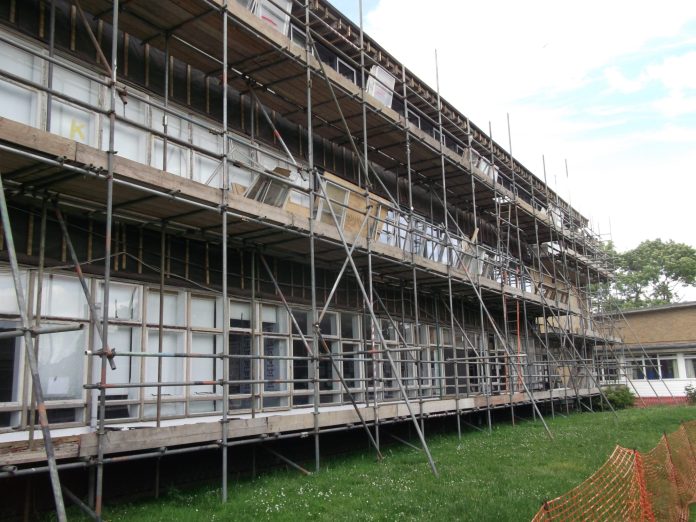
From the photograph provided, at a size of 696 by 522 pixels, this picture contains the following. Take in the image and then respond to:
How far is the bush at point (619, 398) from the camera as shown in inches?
1043

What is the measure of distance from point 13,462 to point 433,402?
9.65m

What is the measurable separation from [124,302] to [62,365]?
1433 millimetres

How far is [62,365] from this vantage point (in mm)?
9383

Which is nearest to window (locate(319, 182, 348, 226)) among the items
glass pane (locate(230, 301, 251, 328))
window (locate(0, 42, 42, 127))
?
glass pane (locate(230, 301, 251, 328))

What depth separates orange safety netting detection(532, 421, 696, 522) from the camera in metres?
7.24

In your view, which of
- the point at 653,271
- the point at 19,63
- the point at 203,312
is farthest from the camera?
the point at 653,271

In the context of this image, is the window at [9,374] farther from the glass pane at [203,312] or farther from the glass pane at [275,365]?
the glass pane at [275,365]

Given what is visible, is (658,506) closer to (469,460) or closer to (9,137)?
(469,460)

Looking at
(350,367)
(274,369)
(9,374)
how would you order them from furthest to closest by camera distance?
1. (350,367)
2. (274,369)
3. (9,374)

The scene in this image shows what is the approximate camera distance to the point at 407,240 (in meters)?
17.1

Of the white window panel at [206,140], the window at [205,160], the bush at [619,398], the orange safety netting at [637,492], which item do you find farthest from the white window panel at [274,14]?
the bush at [619,398]

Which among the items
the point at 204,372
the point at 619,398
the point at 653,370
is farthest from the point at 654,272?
the point at 204,372

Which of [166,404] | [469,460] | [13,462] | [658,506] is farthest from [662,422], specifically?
[13,462]

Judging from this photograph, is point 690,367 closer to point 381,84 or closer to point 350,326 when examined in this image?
point 350,326
